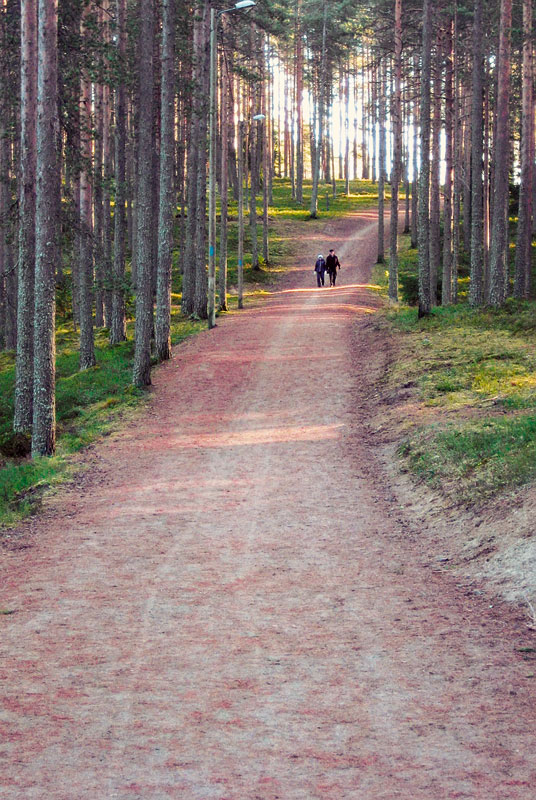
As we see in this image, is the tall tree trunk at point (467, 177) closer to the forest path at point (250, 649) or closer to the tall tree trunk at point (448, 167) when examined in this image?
the tall tree trunk at point (448, 167)

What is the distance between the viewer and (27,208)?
53.6 feet

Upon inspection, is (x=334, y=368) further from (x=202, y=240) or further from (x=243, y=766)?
(x=243, y=766)

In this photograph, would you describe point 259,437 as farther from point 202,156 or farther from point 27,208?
point 202,156

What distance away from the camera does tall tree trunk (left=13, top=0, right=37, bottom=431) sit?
15656 mm

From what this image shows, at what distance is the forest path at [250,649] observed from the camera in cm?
460

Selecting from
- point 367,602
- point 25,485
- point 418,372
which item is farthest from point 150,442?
point 367,602

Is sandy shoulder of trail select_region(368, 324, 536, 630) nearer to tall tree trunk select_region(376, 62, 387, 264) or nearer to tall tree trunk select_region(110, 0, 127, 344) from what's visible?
tall tree trunk select_region(110, 0, 127, 344)

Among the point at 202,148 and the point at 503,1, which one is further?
the point at 202,148

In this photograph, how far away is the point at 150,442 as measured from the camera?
47.3 ft

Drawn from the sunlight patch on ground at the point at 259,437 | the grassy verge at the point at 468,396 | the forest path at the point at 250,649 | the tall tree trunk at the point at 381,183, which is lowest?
the forest path at the point at 250,649

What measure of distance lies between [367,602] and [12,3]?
52.1 ft

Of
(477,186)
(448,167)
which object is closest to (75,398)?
(477,186)

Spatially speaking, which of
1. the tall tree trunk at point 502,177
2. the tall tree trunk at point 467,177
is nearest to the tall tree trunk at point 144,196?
the tall tree trunk at point 502,177

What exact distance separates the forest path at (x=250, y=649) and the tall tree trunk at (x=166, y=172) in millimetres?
8530
